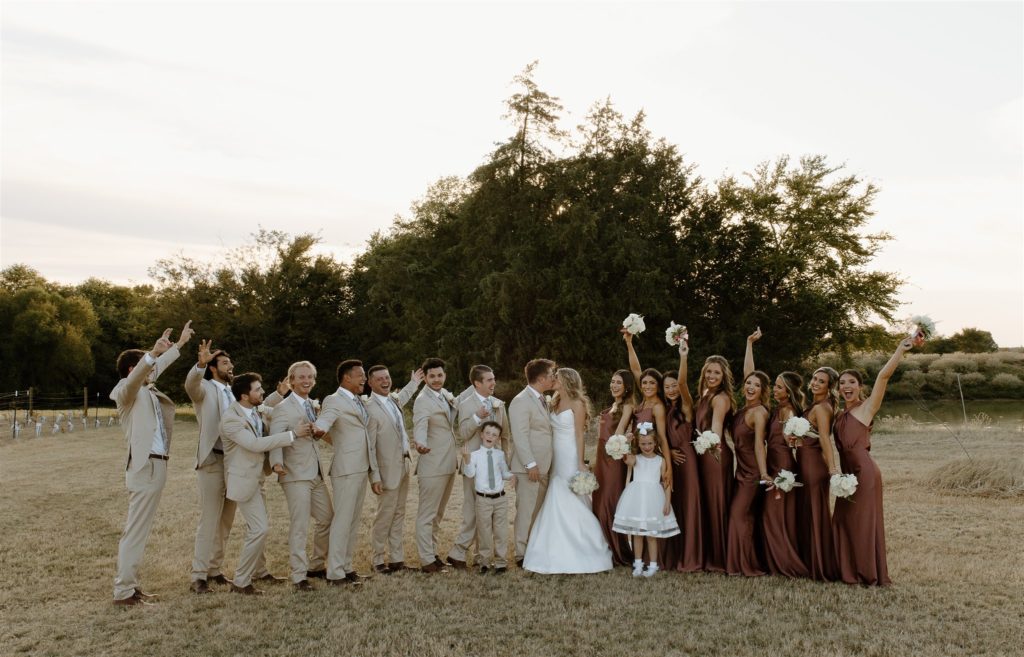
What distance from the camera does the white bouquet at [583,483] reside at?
812cm

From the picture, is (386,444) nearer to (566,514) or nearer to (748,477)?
(566,514)

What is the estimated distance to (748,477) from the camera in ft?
26.2

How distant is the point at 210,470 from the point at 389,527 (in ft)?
6.35

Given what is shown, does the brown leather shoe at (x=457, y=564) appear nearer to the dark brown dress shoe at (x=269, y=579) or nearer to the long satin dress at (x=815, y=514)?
the dark brown dress shoe at (x=269, y=579)

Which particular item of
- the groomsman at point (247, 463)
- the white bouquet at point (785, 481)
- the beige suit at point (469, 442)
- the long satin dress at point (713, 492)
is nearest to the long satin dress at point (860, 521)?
the white bouquet at point (785, 481)

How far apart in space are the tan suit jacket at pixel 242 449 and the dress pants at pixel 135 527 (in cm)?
65

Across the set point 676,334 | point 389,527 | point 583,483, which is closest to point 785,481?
point 583,483

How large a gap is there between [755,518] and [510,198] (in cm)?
2390

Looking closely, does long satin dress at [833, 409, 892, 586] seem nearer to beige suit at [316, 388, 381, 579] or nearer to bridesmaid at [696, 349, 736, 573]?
bridesmaid at [696, 349, 736, 573]

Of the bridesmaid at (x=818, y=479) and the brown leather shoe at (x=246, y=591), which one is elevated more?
the bridesmaid at (x=818, y=479)

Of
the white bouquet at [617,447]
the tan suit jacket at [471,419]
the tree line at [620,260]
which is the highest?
the tree line at [620,260]

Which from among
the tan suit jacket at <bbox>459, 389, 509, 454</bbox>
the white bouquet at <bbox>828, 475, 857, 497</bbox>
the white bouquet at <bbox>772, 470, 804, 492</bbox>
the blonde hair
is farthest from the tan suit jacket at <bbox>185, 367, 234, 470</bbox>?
the white bouquet at <bbox>828, 475, 857, 497</bbox>

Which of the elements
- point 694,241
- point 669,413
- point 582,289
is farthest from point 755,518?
point 694,241

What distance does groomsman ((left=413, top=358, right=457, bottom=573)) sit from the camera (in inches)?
330
